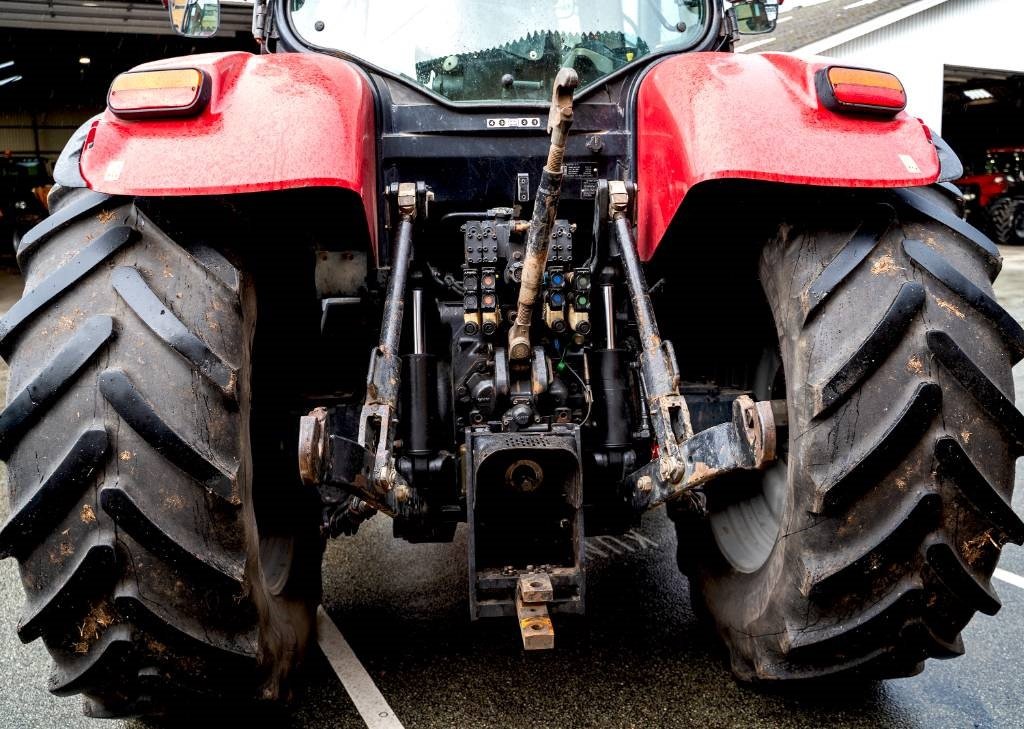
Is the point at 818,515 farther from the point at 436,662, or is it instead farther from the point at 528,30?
the point at 528,30

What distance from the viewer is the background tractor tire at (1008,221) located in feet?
61.5

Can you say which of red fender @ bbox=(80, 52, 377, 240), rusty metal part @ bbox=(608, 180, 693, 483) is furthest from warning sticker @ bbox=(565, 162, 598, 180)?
red fender @ bbox=(80, 52, 377, 240)

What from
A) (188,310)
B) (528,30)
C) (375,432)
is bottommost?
(375,432)

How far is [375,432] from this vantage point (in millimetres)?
2322

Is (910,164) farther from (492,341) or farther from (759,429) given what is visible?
(492,341)

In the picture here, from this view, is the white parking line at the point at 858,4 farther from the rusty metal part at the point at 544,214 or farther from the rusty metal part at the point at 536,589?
the rusty metal part at the point at 536,589

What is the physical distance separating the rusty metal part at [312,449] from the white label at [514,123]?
1.28 metres

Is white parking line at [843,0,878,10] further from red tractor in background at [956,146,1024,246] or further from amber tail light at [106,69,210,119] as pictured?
amber tail light at [106,69,210,119]

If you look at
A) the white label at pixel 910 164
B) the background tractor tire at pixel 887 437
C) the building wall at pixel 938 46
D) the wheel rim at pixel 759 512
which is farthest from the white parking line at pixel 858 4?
the background tractor tire at pixel 887 437

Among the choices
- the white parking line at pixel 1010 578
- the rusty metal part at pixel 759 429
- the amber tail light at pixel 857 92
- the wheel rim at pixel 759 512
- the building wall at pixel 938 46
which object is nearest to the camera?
the rusty metal part at pixel 759 429

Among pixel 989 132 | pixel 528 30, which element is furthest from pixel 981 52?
pixel 528 30

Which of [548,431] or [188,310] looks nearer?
[188,310]

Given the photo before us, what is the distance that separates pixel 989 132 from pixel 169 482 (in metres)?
28.9

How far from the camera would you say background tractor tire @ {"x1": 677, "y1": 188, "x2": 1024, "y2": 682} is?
2168mm
